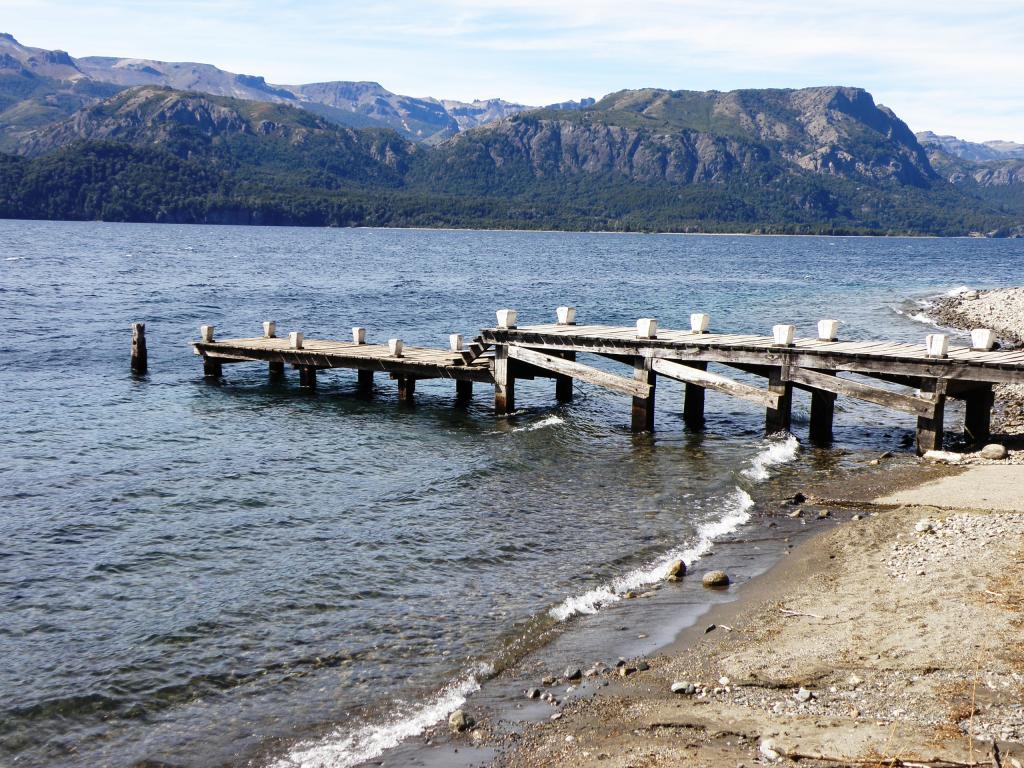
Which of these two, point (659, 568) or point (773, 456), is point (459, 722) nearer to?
point (659, 568)

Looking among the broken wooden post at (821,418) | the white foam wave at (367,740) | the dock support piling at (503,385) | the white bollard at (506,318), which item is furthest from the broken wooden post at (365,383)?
the white foam wave at (367,740)

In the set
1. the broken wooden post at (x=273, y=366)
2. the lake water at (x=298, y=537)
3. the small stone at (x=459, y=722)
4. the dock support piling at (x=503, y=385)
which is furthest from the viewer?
the broken wooden post at (x=273, y=366)

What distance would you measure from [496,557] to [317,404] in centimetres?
1533

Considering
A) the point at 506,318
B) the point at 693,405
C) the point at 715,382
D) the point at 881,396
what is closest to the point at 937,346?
the point at 881,396

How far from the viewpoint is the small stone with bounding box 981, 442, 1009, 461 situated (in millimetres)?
21500

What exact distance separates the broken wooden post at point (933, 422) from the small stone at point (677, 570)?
996 cm

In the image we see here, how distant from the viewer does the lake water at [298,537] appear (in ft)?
38.3

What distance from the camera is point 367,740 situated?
35.2 ft

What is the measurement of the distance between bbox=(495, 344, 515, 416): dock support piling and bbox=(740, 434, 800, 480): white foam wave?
7.50 metres

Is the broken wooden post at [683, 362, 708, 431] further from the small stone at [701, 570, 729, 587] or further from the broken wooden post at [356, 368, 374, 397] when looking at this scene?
the small stone at [701, 570, 729, 587]

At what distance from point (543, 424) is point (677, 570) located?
1238 centimetres

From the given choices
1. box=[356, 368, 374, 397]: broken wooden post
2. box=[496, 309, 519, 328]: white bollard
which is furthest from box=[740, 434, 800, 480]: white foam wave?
box=[356, 368, 374, 397]: broken wooden post

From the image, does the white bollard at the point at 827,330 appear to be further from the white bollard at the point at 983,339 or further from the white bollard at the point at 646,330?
the white bollard at the point at 646,330

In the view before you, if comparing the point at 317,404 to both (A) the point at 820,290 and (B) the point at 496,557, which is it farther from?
(A) the point at 820,290
